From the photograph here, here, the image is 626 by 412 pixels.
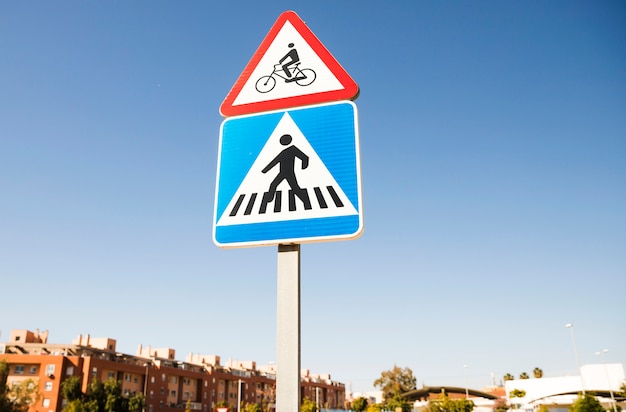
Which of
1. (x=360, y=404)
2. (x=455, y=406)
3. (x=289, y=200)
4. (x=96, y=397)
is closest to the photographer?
(x=289, y=200)

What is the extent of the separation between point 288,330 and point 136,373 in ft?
222

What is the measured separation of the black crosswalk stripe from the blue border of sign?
0.06 meters

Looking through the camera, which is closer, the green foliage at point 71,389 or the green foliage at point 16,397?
the green foliage at point 16,397

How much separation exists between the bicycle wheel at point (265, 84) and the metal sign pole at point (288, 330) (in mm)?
931

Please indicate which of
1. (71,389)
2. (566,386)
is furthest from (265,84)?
(566,386)

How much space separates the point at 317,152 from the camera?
223cm

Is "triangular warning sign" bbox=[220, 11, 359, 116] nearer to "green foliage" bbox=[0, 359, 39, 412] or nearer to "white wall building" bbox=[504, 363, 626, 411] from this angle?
"green foliage" bbox=[0, 359, 39, 412]

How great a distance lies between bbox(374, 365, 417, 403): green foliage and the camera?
315 ft

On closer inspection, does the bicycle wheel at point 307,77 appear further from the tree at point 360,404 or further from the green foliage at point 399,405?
the tree at point 360,404

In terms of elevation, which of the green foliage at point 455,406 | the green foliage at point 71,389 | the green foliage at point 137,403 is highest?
the green foliage at point 71,389

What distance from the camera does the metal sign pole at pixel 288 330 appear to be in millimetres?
1725

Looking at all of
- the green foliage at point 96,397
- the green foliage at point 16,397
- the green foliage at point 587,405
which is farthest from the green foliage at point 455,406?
the green foliage at point 16,397

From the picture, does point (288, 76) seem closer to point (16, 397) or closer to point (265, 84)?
point (265, 84)

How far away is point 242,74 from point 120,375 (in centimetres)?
6440
